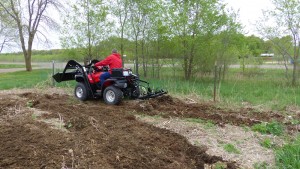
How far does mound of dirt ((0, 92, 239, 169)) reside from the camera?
3.75 m

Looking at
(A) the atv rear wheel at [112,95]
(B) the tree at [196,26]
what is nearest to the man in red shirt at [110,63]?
(A) the atv rear wheel at [112,95]

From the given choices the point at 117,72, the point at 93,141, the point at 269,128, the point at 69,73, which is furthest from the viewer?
the point at 69,73

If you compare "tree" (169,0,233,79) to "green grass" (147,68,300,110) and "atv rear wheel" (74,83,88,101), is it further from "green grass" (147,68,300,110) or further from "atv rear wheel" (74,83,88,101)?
"atv rear wheel" (74,83,88,101)

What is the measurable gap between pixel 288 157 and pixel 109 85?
5154mm

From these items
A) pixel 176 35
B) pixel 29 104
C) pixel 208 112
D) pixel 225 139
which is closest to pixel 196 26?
pixel 176 35

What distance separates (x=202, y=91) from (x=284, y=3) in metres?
6.04

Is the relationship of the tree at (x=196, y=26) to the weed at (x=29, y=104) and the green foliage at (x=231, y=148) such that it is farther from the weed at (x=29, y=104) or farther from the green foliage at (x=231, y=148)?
the green foliage at (x=231, y=148)

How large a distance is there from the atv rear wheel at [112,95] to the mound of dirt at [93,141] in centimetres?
69

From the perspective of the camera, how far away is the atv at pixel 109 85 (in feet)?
25.3

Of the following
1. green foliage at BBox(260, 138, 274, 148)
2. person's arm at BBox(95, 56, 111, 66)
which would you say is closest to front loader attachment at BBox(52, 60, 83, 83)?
person's arm at BBox(95, 56, 111, 66)

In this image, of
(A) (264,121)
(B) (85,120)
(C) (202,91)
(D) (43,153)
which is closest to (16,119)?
(B) (85,120)

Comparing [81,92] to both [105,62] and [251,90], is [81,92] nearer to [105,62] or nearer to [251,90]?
[105,62]

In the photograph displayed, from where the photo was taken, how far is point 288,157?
3936mm

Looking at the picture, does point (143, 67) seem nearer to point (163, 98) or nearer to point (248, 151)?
point (163, 98)
